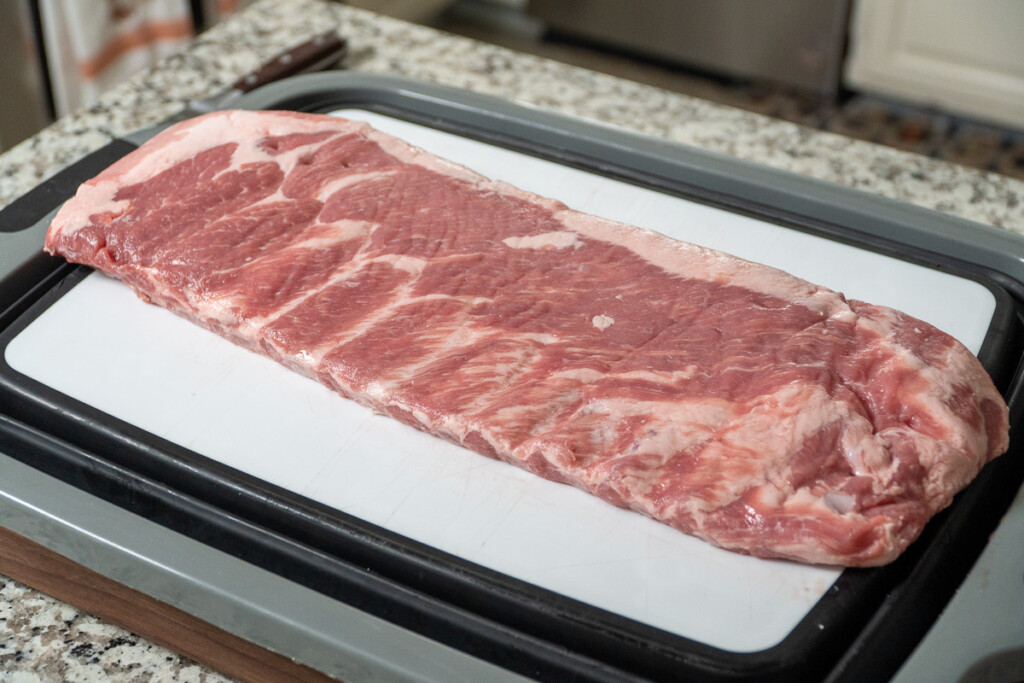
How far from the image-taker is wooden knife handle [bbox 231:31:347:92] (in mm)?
2064

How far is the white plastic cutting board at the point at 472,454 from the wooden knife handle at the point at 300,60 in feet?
2.12

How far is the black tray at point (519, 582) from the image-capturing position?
1110 mm

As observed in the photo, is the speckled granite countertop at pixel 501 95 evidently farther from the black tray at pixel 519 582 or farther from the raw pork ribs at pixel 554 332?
the raw pork ribs at pixel 554 332

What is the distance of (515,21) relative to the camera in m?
4.75

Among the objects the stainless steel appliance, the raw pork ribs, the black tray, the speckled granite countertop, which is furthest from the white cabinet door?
the raw pork ribs

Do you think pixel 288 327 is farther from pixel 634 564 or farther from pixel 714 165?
pixel 714 165

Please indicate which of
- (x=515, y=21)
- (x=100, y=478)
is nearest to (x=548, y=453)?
(x=100, y=478)

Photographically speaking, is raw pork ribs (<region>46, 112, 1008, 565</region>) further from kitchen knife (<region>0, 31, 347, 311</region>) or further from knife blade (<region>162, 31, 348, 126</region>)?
knife blade (<region>162, 31, 348, 126</region>)

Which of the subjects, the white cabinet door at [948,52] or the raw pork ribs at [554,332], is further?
the white cabinet door at [948,52]

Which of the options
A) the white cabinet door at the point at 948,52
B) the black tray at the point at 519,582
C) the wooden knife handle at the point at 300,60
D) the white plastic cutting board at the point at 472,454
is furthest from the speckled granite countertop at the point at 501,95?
the white cabinet door at the point at 948,52

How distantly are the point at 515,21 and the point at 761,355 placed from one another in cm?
376

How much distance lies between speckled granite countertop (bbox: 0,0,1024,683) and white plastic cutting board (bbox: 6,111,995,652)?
1.27 ft

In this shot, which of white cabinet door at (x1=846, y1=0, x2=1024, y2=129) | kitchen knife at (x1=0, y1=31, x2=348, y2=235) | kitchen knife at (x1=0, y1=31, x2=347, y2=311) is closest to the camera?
kitchen knife at (x1=0, y1=31, x2=347, y2=311)

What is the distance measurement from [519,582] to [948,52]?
328 cm
